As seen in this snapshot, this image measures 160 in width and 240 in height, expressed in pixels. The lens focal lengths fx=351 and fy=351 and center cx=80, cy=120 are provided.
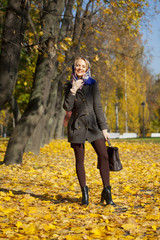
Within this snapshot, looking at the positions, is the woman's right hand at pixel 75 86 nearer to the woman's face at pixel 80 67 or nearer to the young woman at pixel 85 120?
the young woman at pixel 85 120

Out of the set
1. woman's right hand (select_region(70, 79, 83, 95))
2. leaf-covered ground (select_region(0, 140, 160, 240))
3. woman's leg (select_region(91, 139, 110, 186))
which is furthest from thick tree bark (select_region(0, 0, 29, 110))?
woman's leg (select_region(91, 139, 110, 186))

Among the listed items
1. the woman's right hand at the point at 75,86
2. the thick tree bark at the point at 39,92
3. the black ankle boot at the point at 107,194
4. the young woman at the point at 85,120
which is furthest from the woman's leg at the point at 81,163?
the thick tree bark at the point at 39,92

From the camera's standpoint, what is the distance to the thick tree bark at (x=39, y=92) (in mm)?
10094

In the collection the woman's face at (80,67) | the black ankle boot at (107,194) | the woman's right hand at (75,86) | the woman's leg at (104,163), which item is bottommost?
the black ankle boot at (107,194)

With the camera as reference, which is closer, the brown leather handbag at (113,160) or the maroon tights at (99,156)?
the maroon tights at (99,156)

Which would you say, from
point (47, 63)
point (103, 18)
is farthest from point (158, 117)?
point (47, 63)

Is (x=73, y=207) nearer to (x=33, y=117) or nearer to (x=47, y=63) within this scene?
(x=33, y=117)

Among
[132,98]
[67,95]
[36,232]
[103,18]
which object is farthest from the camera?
[132,98]

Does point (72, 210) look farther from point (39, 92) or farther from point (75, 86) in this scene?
point (39, 92)

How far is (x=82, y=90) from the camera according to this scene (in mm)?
5043

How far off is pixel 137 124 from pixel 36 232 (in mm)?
44121

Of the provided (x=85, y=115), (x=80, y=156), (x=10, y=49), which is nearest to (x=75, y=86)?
(x=85, y=115)

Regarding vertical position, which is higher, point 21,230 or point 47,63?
point 47,63

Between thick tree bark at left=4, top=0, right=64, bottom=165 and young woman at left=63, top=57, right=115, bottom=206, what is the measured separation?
203 inches
